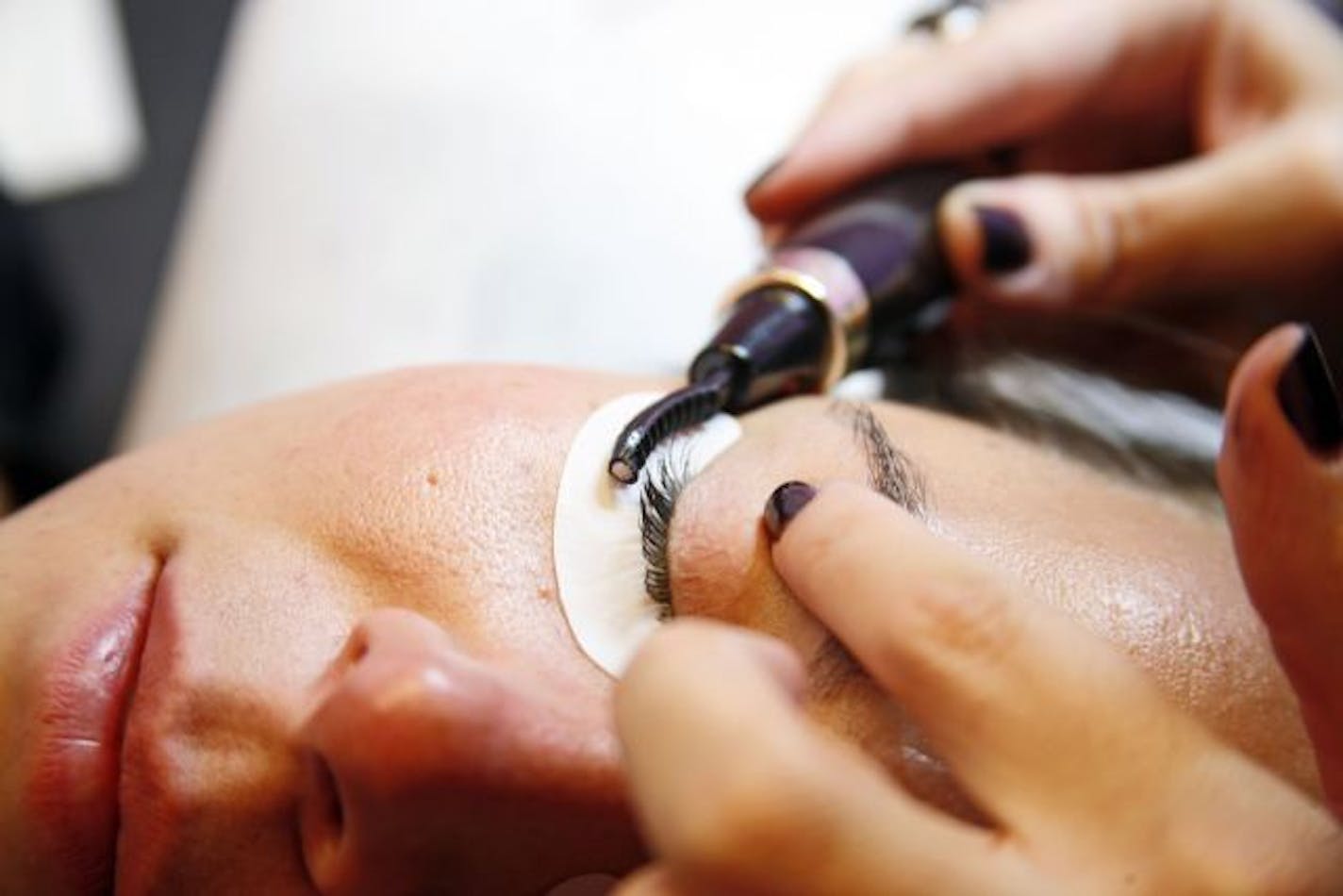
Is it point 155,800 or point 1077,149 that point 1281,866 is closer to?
point 155,800

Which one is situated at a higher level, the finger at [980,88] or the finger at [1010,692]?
the finger at [980,88]

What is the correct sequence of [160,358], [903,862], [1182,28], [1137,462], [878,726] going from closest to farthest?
[903,862], [878,726], [1137,462], [1182,28], [160,358]

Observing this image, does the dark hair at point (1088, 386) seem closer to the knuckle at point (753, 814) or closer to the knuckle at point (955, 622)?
the knuckle at point (955, 622)

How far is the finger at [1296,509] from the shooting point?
55 cm

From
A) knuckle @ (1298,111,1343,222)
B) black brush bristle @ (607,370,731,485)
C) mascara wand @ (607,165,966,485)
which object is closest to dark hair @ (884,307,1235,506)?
mascara wand @ (607,165,966,485)

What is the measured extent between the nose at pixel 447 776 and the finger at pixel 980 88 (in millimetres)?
528

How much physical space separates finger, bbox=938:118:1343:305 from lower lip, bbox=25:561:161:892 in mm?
635

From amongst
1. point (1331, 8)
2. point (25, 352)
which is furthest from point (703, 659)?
point (25, 352)

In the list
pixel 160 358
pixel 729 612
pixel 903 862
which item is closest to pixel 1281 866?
pixel 903 862

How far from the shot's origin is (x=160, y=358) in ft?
4.03

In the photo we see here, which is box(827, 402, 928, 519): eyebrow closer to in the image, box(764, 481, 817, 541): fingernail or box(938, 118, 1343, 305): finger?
box(764, 481, 817, 541): fingernail

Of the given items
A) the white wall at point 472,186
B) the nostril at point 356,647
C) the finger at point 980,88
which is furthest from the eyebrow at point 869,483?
the white wall at point 472,186

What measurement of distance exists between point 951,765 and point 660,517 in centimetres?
20

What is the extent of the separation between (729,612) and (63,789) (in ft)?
1.13
